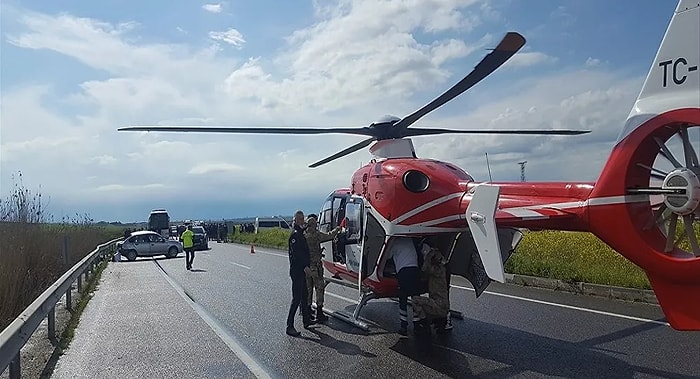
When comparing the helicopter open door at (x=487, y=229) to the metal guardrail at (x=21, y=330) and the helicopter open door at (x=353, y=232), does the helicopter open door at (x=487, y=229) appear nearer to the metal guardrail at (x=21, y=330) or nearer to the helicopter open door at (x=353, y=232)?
the helicopter open door at (x=353, y=232)

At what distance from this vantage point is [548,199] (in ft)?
23.1

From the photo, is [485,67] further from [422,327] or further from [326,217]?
[326,217]

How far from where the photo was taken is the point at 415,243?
9688 millimetres

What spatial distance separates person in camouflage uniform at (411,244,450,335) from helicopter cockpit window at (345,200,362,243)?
1292mm

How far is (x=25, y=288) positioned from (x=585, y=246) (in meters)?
13.8

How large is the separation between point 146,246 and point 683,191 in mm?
31886

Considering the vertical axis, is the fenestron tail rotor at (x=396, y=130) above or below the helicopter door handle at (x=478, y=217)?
above

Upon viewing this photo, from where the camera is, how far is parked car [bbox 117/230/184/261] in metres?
33.4

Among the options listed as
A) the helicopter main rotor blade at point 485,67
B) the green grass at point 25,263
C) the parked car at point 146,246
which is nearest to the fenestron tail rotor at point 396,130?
the helicopter main rotor blade at point 485,67

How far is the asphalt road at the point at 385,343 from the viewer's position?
25.0 feet

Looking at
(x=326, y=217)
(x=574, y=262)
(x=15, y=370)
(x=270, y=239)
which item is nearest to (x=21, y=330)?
(x=15, y=370)

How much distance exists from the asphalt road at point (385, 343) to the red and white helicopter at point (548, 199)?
105 cm

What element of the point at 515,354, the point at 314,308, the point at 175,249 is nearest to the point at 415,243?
the point at 515,354

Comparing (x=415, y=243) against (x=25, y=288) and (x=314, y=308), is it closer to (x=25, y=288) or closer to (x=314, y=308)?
(x=314, y=308)
